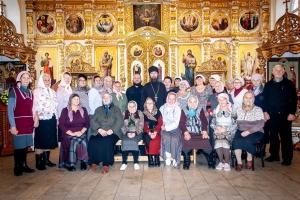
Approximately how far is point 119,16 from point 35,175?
11253mm

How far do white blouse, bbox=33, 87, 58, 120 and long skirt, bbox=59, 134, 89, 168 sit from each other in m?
0.54

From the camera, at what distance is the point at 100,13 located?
49.0ft

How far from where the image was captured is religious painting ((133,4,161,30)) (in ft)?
48.7

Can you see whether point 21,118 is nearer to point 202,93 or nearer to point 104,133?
point 104,133

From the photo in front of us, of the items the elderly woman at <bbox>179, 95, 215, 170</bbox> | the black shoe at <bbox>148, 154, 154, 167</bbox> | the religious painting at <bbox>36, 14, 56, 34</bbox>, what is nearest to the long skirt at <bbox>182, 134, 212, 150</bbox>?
the elderly woman at <bbox>179, 95, 215, 170</bbox>

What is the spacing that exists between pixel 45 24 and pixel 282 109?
12.6m

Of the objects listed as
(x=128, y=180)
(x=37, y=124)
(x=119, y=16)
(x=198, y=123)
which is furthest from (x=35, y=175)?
(x=119, y=16)

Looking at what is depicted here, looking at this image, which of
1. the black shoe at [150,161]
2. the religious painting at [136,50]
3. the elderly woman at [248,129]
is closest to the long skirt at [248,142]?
the elderly woman at [248,129]

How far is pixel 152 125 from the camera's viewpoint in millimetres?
5754

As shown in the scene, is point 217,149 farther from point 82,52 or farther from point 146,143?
point 82,52

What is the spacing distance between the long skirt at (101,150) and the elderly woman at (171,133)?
973 millimetres

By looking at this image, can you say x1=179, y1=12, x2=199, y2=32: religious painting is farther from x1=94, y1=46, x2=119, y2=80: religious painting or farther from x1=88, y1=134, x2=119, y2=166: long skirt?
x1=88, y1=134, x2=119, y2=166: long skirt

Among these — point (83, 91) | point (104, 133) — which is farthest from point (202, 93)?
point (83, 91)

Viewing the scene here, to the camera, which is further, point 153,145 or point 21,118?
point 153,145
